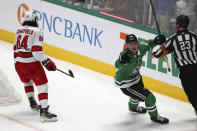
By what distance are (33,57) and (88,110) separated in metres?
1.30

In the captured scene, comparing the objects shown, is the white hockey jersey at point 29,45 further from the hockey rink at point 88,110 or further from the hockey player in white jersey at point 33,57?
the hockey rink at point 88,110

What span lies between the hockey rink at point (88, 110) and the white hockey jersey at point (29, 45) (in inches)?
34.7

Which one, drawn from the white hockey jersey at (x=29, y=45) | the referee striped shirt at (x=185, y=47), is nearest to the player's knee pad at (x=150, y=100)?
the referee striped shirt at (x=185, y=47)

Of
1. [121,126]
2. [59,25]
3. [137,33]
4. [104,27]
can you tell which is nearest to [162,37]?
[121,126]

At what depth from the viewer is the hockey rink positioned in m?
7.81

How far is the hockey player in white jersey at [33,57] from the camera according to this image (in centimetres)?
763

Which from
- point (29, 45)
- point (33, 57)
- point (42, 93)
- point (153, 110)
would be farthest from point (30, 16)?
point (153, 110)

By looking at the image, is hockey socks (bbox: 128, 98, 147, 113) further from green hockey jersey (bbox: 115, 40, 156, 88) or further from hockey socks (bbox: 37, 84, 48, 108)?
hockey socks (bbox: 37, 84, 48, 108)

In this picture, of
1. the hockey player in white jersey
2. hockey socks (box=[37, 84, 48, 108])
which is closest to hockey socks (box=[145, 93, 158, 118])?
the hockey player in white jersey

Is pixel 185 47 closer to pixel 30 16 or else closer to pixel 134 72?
pixel 134 72

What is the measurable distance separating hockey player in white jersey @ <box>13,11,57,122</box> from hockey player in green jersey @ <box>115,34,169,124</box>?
92 centimetres

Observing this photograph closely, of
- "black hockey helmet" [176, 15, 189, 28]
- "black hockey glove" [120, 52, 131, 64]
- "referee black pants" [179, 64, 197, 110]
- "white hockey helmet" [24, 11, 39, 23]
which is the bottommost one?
"referee black pants" [179, 64, 197, 110]

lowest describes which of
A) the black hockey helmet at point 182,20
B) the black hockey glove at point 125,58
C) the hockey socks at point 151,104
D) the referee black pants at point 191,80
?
the hockey socks at point 151,104

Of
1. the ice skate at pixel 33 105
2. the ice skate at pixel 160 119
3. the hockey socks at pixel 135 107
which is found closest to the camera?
the ice skate at pixel 160 119
